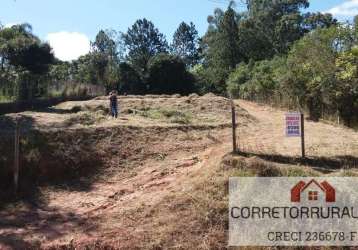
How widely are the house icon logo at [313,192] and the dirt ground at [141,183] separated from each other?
2.09ft

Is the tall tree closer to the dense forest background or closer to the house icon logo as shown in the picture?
the dense forest background

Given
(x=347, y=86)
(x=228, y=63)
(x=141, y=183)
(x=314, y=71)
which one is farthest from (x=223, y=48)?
(x=141, y=183)

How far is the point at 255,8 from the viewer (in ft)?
149

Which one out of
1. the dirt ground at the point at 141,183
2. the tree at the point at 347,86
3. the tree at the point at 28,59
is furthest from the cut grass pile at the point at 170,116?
the tree at the point at 28,59

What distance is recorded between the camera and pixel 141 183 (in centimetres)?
987

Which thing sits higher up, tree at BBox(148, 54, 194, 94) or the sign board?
tree at BBox(148, 54, 194, 94)

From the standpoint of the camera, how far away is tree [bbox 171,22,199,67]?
2265 inches

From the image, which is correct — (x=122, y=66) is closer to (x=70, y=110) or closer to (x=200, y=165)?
(x=70, y=110)

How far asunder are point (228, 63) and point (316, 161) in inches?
1380

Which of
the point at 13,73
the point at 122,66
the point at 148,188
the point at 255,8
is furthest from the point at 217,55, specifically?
the point at 148,188

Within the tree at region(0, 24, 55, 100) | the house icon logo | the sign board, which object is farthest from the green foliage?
the house icon logo

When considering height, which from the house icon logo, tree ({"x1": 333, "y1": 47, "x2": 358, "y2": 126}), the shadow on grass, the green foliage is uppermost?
the green foliage

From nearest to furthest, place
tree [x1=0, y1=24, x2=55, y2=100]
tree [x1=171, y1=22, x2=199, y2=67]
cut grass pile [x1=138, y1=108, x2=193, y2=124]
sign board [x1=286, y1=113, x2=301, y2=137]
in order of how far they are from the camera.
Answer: sign board [x1=286, y1=113, x2=301, y2=137] < cut grass pile [x1=138, y1=108, x2=193, y2=124] < tree [x1=0, y1=24, x2=55, y2=100] < tree [x1=171, y1=22, x2=199, y2=67]

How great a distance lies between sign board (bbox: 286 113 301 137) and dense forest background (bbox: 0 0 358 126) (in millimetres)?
6105
